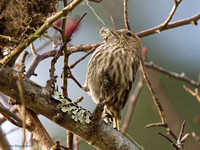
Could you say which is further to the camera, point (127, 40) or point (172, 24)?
point (127, 40)

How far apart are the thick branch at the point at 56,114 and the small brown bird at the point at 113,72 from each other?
0.93 metres

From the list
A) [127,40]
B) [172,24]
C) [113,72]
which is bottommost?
[113,72]

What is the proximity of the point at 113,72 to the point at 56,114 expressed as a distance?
1371mm

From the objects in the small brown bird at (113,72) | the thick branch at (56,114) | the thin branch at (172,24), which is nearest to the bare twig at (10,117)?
the thick branch at (56,114)

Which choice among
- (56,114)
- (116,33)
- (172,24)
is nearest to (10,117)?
(56,114)

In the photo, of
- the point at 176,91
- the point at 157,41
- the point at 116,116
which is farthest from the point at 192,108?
the point at 116,116

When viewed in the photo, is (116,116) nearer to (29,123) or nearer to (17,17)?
(29,123)

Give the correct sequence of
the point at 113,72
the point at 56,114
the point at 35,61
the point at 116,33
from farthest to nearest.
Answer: the point at 116,33 < the point at 113,72 < the point at 35,61 < the point at 56,114

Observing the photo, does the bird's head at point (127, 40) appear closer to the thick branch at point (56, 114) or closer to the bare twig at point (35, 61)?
the bare twig at point (35, 61)

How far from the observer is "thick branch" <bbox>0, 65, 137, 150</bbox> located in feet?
7.30

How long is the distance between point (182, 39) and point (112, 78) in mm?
6260

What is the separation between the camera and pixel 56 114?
91.0 inches

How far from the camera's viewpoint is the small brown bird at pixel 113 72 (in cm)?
357

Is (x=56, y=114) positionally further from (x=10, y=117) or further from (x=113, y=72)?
(x=113, y=72)
